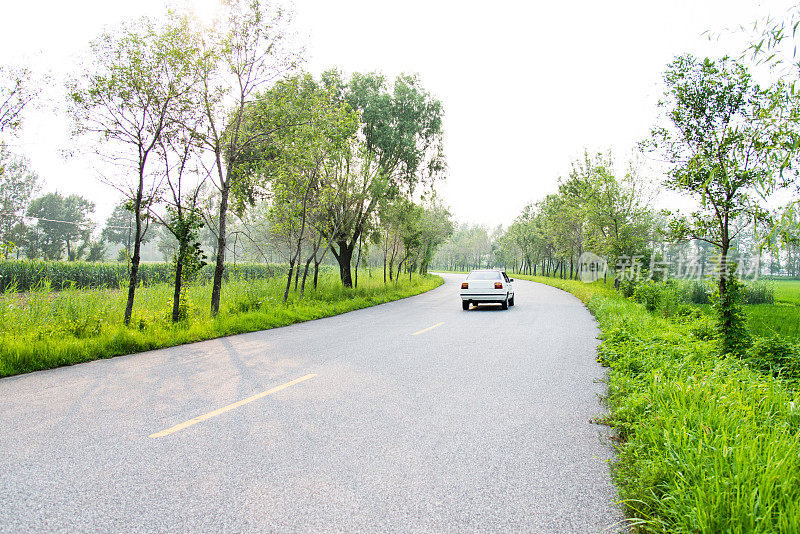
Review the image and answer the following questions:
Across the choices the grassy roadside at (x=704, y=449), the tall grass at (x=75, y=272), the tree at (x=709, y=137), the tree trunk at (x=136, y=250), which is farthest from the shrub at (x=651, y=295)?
the tall grass at (x=75, y=272)

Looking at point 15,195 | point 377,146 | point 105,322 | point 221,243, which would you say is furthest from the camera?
point 15,195

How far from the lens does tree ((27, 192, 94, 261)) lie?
60.8m

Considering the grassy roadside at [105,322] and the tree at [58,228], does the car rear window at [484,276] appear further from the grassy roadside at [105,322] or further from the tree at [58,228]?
the tree at [58,228]

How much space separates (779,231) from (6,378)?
9311mm

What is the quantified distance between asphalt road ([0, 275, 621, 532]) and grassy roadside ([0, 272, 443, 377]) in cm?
57

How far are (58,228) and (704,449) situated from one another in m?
81.4

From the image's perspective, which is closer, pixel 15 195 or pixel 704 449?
pixel 704 449

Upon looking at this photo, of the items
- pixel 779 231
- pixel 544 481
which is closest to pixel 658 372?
pixel 779 231

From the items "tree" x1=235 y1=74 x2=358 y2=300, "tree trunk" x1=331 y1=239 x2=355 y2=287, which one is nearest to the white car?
"tree" x1=235 y1=74 x2=358 y2=300

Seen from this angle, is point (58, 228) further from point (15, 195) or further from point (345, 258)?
point (345, 258)

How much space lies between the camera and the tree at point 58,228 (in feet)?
200

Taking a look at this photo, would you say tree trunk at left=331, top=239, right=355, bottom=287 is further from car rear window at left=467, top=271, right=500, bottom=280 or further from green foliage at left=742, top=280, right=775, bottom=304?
green foliage at left=742, top=280, right=775, bottom=304

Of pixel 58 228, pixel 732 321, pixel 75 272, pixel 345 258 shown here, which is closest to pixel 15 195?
pixel 58 228

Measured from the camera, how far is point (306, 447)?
11.7ft
